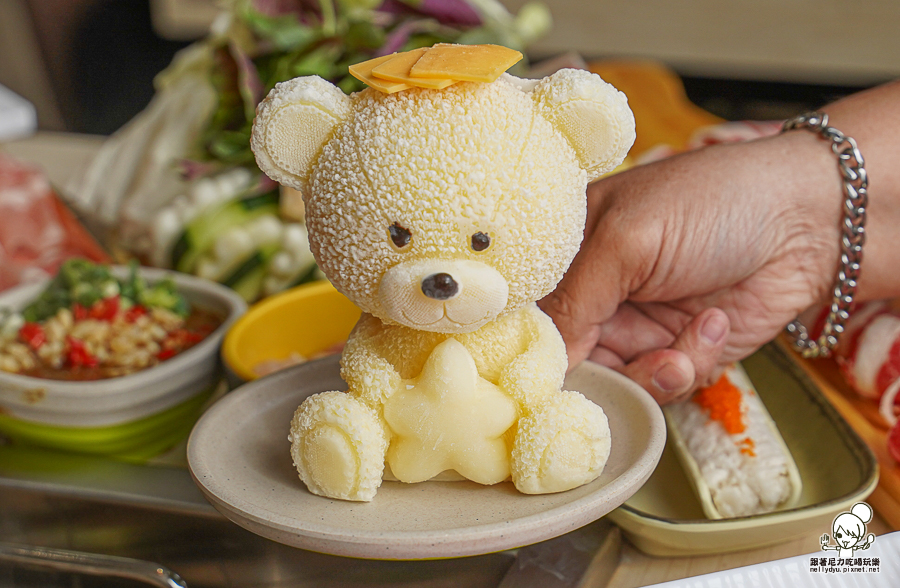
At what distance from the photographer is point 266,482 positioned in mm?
564

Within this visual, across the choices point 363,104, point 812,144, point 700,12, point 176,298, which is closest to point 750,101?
point 700,12

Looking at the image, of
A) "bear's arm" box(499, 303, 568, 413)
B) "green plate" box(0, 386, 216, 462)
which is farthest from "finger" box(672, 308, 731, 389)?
"green plate" box(0, 386, 216, 462)

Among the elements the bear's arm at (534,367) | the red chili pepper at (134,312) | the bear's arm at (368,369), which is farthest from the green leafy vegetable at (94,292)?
the bear's arm at (534,367)

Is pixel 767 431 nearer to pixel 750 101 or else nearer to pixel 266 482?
pixel 266 482

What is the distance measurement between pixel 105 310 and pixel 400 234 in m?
0.68

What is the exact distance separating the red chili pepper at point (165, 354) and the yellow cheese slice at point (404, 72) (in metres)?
0.59

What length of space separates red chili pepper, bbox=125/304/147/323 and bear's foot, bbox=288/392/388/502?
558 millimetres

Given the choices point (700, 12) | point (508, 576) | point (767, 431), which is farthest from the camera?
point (700, 12)

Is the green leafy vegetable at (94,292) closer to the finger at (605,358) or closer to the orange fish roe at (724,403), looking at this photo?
the finger at (605,358)

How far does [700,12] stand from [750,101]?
37cm

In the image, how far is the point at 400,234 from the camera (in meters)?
0.47

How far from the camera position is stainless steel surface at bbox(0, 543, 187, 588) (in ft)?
2.20

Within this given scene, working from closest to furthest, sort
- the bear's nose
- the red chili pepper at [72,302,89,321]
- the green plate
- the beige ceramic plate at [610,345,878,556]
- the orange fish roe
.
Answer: the bear's nose, the beige ceramic plate at [610,345,878,556], the orange fish roe, the green plate, the red chili pepper at [72,302,89,321]

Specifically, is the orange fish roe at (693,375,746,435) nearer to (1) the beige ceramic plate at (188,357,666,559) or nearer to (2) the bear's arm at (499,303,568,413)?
(1) the beige ceramic plate at (188,357,666,559)
